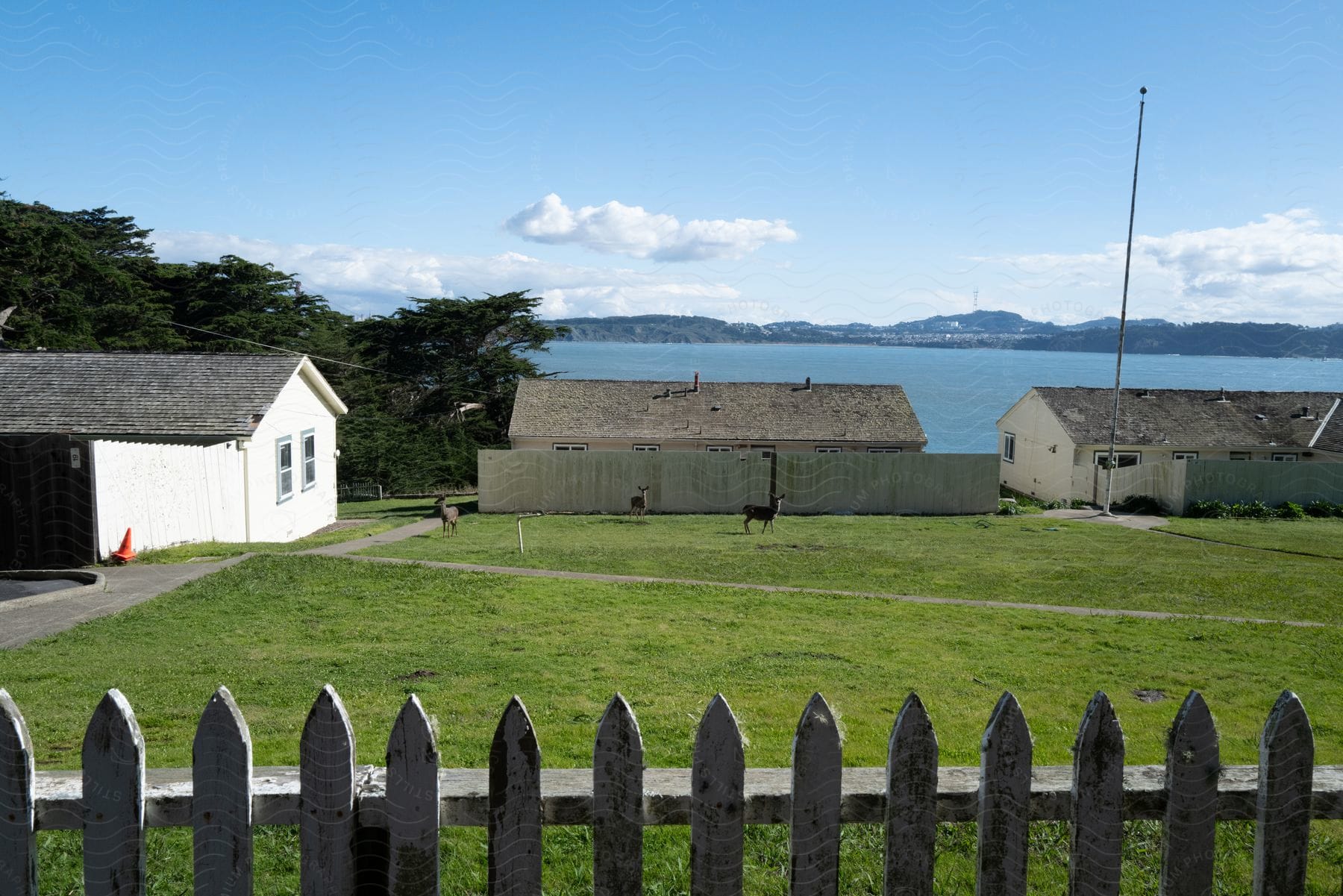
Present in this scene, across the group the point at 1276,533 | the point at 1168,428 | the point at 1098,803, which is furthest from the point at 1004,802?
the point at 1168,428

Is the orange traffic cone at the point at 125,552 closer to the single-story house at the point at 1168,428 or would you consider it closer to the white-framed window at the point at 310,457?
the white-framed window at the point at 310,457

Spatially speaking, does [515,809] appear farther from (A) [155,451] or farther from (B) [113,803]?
(A) [155,451]

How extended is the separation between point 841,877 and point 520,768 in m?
2.29

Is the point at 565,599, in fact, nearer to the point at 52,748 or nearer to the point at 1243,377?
the point at 52,748

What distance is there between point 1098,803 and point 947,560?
660 inches

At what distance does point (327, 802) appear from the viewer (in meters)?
2.40

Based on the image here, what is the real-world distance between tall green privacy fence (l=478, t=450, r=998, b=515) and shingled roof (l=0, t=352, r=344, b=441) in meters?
9.47

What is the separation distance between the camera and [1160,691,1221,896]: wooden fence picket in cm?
253

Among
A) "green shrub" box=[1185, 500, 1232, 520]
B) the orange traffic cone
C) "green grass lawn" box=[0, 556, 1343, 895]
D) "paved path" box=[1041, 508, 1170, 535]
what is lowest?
"paved path" box=[1041, 508, 1170, 535]

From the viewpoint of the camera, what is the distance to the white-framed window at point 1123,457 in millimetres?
37812

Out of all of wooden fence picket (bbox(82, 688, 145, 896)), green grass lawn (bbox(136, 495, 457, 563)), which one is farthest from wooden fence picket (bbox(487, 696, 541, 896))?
green grass lawn (bbox(136, 495, 457, 563))

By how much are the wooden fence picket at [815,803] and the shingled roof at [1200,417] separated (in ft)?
128

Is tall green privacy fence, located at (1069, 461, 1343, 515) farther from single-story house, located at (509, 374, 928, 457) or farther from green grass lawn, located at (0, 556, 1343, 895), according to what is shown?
green grass lawn, located at (0, 556, 1343, 895)

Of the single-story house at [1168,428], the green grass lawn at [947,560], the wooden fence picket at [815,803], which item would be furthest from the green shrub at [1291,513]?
the wooden fence picket at [815,803]
